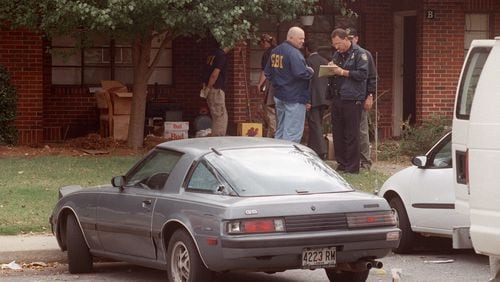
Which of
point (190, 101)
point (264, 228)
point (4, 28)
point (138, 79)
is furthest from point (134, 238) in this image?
point (190, 101)

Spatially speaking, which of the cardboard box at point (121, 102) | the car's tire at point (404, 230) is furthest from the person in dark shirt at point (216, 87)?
the car's tire at point (404, 230)

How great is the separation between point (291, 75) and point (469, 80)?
8.23m

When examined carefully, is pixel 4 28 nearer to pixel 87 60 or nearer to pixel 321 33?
pixel 87 60

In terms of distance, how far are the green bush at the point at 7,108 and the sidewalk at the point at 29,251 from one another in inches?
355

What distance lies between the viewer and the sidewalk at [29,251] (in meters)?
12.6

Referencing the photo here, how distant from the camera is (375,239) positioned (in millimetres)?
10367

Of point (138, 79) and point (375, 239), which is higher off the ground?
point (138, 79)

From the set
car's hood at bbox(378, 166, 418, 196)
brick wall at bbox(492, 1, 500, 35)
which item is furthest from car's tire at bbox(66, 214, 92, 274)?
brick wall at bbox(492, 1, 500, 35)

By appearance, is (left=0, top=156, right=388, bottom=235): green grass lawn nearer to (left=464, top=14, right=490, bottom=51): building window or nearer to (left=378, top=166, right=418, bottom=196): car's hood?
(left=378, top=166, right=418, bottom=196): car's hood

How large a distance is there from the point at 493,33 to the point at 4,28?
9.34 metres

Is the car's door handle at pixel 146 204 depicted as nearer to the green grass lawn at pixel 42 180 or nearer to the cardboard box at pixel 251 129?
the green grass lawn at pixel 42 180

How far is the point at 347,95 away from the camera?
59.1ft

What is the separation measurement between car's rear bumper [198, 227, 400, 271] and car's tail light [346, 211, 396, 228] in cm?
7

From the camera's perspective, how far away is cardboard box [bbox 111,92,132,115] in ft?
75.1
